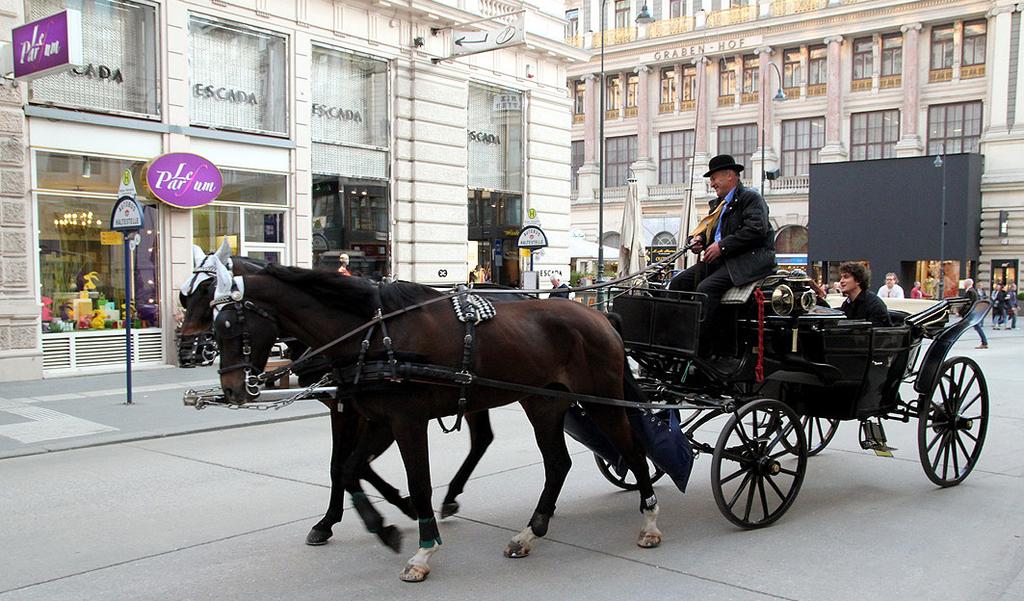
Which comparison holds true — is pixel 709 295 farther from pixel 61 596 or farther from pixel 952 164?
pixel 952 164

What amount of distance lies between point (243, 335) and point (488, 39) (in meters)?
14.4

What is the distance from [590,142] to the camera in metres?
54.8

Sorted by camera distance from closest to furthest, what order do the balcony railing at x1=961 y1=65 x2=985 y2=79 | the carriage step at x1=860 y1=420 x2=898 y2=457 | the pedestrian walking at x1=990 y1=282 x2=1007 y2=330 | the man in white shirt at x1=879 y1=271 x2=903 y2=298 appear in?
the carriage step at x1=860 y1=420 x2=898 y2=457 < the man in white shirt at x1=879 y1=271 x2=903 y2=298 < the pedestrian walking at x1=990 y1=282 x2=1007 y2=330 < the balcony railing at x1=961 y1=65 x2=985 y2=79

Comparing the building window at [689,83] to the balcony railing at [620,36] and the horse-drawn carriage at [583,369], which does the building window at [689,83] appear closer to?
the balcony railing at [620,36]

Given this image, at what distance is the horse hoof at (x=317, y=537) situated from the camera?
546 cm

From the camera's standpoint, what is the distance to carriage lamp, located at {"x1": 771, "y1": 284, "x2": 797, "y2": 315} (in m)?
6.06

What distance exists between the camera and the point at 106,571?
16.4ft

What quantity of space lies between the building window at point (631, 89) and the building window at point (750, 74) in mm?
6782

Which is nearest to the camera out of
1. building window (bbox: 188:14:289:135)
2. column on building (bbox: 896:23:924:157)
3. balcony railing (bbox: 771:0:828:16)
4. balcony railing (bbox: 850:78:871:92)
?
building window (bbox: 188:14:289:135)

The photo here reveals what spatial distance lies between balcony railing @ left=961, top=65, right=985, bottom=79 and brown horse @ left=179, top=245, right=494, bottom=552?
44.4 metres

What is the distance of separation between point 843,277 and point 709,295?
1875 millimetres

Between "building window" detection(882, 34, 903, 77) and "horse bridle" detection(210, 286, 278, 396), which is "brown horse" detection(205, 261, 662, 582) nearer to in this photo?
"horse bridle" detection(210, 286, 278, 396)

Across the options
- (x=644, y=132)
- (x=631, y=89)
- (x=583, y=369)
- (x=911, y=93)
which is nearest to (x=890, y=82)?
(x=911, y=93)

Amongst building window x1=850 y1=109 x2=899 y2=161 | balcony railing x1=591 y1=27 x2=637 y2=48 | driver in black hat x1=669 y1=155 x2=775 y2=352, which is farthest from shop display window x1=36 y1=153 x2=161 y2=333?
balcony railing x1=591 y1=27 x2=637 y2=48
